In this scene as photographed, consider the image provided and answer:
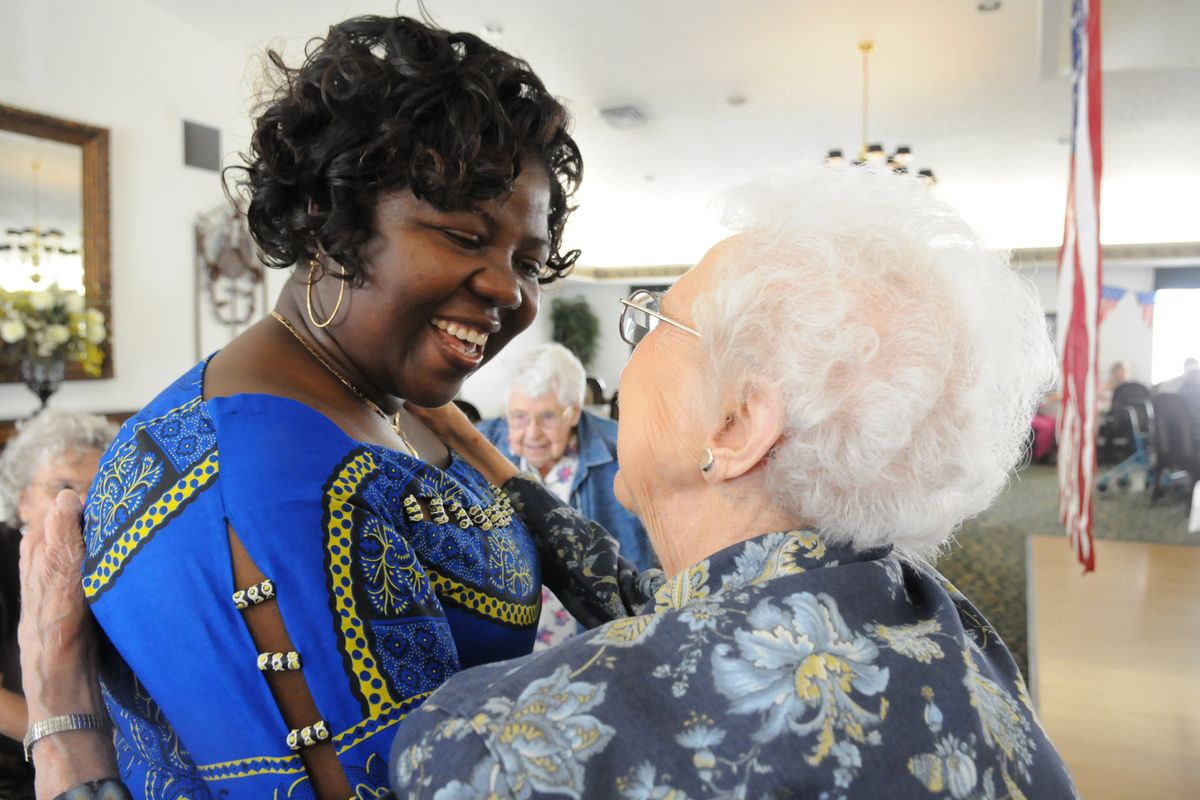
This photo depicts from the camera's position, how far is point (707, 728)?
66 cm

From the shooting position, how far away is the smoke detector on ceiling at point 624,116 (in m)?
7.06

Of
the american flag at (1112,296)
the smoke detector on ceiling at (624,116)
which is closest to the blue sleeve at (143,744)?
the smoke detector on ceiling at (624,116)

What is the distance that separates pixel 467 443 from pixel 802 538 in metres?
0.82

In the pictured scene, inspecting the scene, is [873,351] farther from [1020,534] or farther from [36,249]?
[1020,534]

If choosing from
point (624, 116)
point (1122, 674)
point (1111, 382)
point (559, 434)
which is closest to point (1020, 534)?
point (1122, 674)

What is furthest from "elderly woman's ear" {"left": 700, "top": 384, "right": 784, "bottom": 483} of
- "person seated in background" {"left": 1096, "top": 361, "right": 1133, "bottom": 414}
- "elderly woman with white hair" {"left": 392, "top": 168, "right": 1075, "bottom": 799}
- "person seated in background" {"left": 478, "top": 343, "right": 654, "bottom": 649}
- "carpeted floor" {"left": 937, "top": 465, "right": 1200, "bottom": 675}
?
"person seated in background" {"left": 1096, "top": 361, "right": 1133, "bottom": 414}

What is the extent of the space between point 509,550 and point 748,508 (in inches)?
16.5

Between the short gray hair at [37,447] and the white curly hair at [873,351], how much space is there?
2075mm

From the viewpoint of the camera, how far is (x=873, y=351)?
0.81 meters

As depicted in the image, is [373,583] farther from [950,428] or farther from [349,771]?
[950,428]

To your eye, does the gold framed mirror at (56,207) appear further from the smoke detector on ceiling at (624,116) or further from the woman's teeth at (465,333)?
the woman's teeth at (465,333)

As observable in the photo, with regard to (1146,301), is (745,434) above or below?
below

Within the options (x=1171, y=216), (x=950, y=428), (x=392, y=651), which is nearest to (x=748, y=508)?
(x=950, y=428)

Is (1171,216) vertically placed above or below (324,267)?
above
